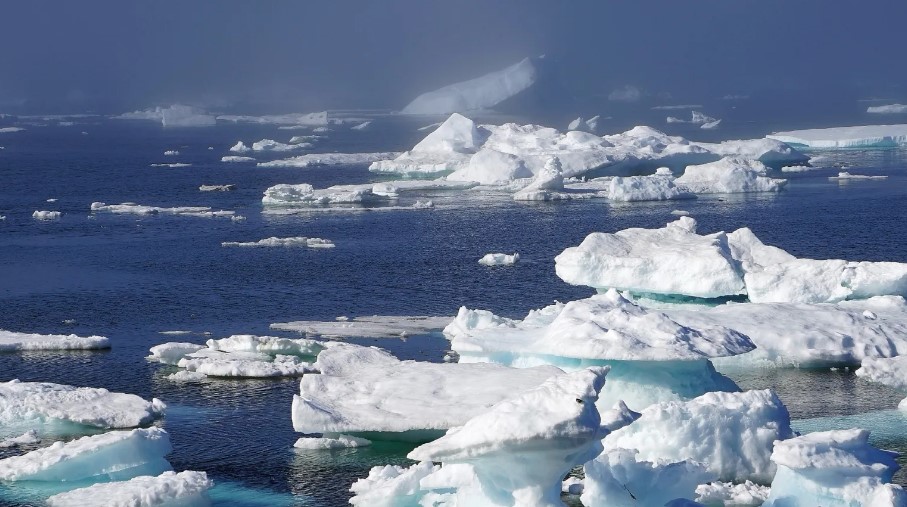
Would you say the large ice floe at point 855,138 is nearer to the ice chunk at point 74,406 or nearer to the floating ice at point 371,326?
the floating ice at point 371,326

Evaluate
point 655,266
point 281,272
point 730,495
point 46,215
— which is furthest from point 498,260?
point 46,215

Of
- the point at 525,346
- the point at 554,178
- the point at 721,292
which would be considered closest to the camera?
the point at 525,346

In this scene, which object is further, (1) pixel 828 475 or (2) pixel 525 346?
(2) pixel 525 346

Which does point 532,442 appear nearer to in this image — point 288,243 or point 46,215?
point 288,243

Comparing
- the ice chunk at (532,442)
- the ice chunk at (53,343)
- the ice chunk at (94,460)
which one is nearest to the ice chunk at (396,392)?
the ice chunk at (94,460)

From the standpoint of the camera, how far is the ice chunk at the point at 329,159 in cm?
5162

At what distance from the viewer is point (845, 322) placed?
735 inches

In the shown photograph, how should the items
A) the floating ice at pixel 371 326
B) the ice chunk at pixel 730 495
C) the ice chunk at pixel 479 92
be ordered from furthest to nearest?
the ice chunk at pixel 479 92 < the floating ice at pixel 371 326 < the ice chunk at pixel 730 495

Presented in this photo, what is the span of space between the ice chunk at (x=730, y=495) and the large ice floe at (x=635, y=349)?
2.29 metres

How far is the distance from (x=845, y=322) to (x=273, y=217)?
21049 mm

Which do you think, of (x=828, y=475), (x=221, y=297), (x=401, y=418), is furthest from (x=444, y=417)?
(x=221, y=297)

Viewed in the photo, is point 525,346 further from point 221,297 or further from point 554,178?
point 554,178

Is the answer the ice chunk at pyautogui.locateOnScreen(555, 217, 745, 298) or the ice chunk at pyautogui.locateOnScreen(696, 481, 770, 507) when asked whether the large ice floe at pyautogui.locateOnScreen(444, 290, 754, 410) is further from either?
the ice chunk at pyautogui.locateOnScreen(555, 217, 745, 298)

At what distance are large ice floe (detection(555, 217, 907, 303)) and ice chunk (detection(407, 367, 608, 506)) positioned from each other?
10.2 metres
